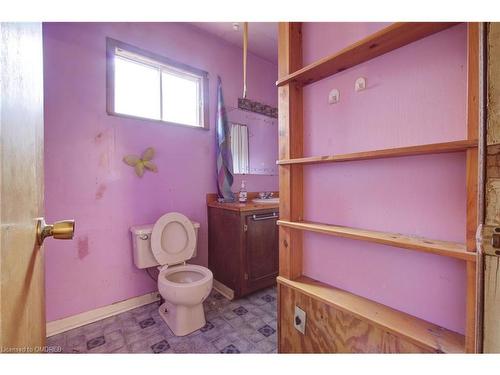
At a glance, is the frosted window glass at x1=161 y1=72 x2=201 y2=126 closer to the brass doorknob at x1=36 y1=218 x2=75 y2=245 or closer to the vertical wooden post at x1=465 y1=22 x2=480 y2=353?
the brass doorknob at x1=36 y1=218 x2=75 y2=245

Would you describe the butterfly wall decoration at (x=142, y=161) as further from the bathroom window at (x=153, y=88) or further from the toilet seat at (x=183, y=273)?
the toilet seat at (x=183, y=273)

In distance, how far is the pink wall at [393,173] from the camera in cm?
77

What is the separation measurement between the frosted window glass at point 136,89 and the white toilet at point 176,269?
1.03 meters

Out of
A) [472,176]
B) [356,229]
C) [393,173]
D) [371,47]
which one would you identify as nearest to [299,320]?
[356,229]

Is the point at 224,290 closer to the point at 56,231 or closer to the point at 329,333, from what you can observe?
the point at 329,333

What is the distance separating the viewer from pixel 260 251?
2.20 metres

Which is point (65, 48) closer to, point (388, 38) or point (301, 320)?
point (388, 38)

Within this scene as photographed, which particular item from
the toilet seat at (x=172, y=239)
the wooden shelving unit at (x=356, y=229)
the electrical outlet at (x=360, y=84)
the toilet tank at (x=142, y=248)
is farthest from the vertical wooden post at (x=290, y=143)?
the toilet tank at (x=142, y=248)

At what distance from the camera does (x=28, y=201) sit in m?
0.49

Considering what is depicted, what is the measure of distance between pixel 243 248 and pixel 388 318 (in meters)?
1.35

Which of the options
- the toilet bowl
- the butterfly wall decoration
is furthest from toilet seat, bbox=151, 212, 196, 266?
the butterfly wall decoration

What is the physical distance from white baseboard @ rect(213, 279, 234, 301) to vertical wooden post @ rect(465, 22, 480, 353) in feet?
5.91

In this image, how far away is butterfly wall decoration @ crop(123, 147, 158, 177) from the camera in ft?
6.44
